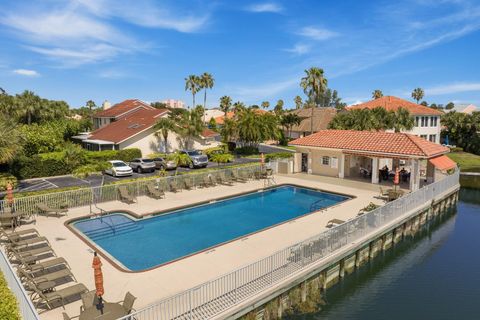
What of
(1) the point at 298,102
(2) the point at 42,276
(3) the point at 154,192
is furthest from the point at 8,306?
(1) the point at 298,102

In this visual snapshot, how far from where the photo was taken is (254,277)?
11.8 meters

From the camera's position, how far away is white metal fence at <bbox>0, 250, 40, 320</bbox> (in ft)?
27.0

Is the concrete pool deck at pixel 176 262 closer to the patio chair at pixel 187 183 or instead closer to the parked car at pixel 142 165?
the patio chair at pixel 187 183

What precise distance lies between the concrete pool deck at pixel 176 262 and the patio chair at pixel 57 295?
0.35 meters

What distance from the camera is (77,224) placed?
1991 cm

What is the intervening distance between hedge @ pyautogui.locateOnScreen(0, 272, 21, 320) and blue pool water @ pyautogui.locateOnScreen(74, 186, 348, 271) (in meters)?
4.79

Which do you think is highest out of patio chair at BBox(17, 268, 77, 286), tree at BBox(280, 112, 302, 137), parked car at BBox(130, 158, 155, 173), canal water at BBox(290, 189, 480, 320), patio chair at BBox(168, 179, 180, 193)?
tree at BBox(280, 112, 302, 137)

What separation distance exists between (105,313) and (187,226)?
11010 millimetres

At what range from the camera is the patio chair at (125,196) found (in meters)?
23.8

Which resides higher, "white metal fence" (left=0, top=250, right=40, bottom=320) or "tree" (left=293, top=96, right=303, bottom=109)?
"tree" (left=293, top=96, right=303, bottom=109)

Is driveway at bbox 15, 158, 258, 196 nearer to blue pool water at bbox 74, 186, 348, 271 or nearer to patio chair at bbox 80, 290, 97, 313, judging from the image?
blue pool water at bbox 74, 186, 348, 271

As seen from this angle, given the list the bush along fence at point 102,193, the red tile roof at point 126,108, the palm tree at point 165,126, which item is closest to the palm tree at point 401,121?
the bush along fence at point 102,193

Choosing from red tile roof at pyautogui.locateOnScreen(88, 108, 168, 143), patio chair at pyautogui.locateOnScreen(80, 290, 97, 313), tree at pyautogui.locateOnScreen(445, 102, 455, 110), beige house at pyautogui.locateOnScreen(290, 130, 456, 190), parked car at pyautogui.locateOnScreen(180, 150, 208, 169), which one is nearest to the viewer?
patio chair at pyautogui.locateOnScreen(80, 290, 97, 313)

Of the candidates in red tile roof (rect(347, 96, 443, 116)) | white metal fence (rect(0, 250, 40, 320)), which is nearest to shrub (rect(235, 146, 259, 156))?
red tile roof (rect(347, 96, 443, 116))
